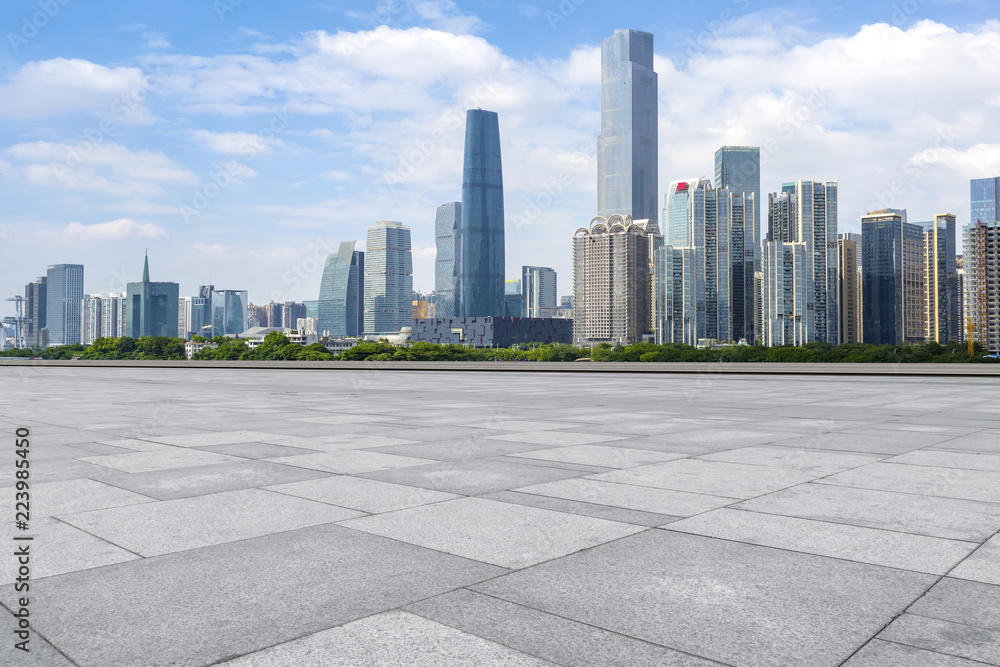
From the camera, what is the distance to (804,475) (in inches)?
337

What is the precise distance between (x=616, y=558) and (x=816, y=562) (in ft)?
4.52

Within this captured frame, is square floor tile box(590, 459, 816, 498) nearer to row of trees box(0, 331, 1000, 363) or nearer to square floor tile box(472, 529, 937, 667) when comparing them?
square floor tile box(472, 529, 937, 667)

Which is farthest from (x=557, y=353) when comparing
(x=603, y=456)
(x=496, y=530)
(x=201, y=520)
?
(x=496, y=530)

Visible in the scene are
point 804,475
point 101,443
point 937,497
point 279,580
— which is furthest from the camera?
point 101,443

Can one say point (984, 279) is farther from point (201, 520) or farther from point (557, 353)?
point (201, 520)

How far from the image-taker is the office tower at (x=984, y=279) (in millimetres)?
135875

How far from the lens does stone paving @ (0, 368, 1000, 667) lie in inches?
148

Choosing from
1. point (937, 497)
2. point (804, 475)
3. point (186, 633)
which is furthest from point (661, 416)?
point (186, 633)

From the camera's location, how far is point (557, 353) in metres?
94.4

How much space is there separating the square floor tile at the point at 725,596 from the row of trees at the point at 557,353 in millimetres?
50631

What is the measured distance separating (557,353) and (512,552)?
89.3 m

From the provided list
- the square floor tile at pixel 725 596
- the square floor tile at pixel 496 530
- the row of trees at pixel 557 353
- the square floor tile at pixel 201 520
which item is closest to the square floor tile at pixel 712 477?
the square floor tile at pixel 496 530

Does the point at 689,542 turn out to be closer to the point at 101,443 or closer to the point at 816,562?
the point at 816,562

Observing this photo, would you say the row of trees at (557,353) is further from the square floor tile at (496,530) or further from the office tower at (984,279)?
the office tower at (984,279)
